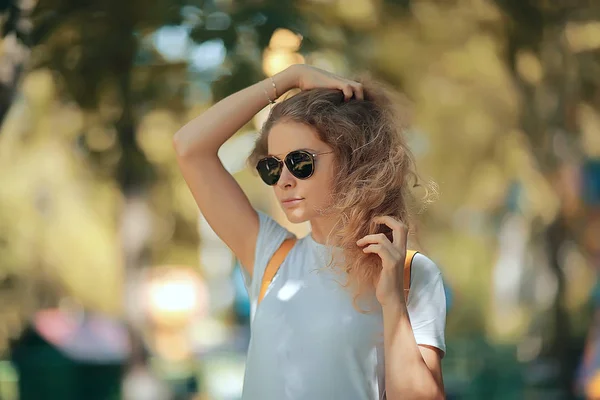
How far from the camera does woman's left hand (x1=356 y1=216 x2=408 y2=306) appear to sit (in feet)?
8.53

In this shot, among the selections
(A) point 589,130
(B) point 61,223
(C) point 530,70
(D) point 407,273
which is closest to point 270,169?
(D) point 407,273

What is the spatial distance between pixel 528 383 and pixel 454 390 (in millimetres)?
991

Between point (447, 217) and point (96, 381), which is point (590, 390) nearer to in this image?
point (96, 381)

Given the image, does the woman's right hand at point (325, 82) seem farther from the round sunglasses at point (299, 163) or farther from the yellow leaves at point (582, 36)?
the yellow leaves at point (582, 36)

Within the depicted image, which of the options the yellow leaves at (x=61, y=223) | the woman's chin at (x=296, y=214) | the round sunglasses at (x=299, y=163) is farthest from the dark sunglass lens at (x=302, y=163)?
the yellow leaves at (x=61, y=223)

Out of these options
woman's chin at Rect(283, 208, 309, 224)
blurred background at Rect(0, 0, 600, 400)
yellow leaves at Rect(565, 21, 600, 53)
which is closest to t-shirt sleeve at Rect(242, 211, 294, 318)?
woman's chin at Rect(283, 208, 309, 224)

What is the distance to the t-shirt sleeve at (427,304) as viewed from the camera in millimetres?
2657

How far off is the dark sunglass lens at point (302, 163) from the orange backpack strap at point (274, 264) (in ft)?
0.80

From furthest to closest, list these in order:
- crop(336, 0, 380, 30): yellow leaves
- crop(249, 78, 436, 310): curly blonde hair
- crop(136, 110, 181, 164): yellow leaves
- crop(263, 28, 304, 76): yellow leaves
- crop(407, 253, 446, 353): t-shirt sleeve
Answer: crop(136, 110, 181, 164): yellow leaves < crop(336, 0, 380, 30): yellow leaves < crop(263, 28, 304, 76): yellow leaves < crop(249, 78, 436, 310): curly blonde hair < crop(407, 253, 446, 353): t-shirt sleeve

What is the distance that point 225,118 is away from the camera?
303 centimetres

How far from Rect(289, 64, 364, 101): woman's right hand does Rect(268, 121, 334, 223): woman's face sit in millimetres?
146

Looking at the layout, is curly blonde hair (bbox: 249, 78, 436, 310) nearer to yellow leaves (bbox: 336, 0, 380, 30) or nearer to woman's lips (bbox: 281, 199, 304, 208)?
woman's lips (bbox: 281, 199, 304, 208)

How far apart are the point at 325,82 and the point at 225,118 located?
12.8 inches

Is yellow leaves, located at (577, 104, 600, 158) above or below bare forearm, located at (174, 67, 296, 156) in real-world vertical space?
below
